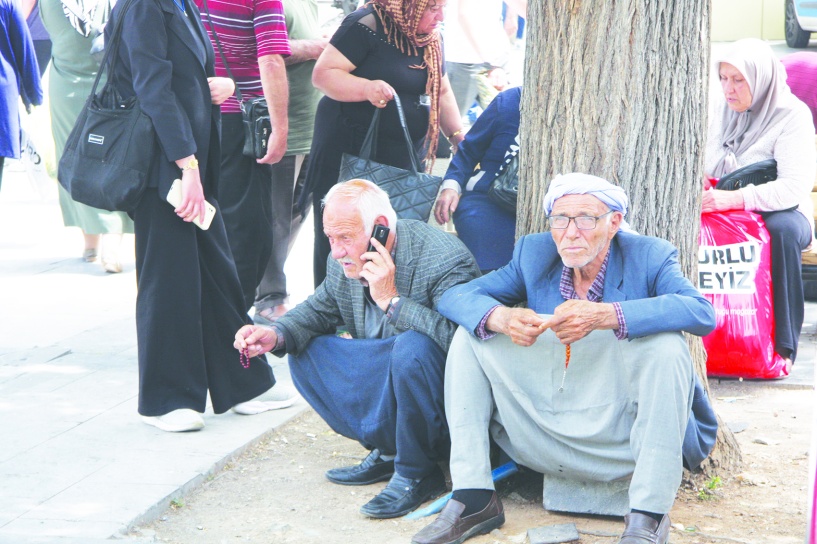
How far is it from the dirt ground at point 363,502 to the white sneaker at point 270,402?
0.21 meters

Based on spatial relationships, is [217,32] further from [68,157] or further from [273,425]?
[273,425]

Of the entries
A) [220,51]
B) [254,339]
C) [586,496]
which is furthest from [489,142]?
[586,496]

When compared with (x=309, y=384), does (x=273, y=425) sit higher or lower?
lower

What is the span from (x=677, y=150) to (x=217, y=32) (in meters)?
2.27

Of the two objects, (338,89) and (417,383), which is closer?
(417,383)

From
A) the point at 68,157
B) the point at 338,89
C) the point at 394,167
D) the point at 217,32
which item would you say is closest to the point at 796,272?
the point at 394,167

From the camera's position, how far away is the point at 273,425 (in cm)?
458

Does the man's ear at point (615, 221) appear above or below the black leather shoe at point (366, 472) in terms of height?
above

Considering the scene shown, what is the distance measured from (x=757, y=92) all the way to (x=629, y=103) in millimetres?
1934

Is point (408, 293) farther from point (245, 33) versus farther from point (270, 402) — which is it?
→ point (245, 33)

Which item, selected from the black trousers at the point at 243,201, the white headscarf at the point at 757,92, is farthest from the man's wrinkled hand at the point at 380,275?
the white headscarf at the point at 757,92

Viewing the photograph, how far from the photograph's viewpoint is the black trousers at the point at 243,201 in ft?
16.9

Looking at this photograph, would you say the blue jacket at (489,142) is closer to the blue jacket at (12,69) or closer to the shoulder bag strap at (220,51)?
the shoulder bag strap at (220,51)

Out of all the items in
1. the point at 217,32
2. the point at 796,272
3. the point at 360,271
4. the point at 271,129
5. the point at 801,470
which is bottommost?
the point at 801,470
